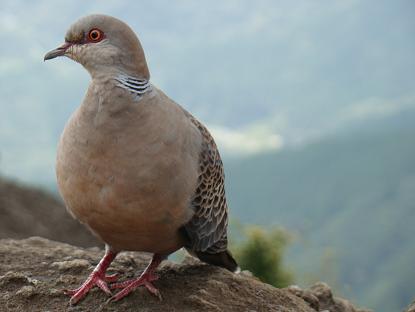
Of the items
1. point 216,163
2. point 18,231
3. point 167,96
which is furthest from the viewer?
point 18,231

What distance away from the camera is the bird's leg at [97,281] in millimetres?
4285

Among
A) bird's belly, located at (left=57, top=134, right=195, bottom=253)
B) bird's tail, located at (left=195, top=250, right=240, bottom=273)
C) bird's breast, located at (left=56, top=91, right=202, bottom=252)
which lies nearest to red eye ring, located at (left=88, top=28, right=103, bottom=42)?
bird's breast, located at (left=56, top=91, right=202, bottom=252)

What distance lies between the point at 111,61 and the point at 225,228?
1.45 m

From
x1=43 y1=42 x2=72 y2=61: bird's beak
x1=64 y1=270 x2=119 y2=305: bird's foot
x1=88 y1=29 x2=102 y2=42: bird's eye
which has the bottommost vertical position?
x1=64 y1=270 x2=119 y2=305: bird's foot

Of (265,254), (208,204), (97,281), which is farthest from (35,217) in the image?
(208,204)

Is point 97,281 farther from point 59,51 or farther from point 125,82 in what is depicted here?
point 59,51

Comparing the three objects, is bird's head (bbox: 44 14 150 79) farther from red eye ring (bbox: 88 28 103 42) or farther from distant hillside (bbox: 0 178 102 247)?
distant hillside (bbox: 0 178 102 247)

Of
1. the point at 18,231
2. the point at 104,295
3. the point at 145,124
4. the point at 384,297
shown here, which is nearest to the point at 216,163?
the point at 145,124

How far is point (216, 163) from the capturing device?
4449mm

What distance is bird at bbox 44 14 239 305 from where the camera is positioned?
380 cm

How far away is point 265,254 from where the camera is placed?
7.64m

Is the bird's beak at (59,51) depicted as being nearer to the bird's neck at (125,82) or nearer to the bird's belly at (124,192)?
the bird's neck at (125,82)

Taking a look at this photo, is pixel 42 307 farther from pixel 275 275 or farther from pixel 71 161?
pixel 275 275

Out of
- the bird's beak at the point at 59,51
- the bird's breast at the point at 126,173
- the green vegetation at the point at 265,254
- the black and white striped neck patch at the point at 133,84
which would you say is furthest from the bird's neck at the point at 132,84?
the green vegetation at the point at 265,254
